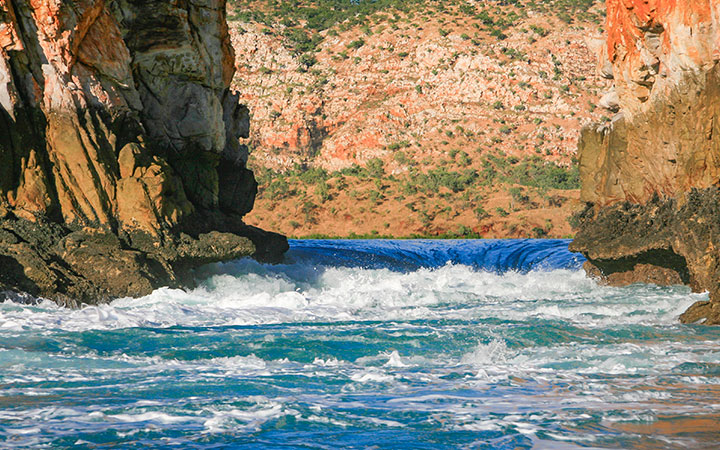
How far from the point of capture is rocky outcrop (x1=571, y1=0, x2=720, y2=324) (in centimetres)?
1542

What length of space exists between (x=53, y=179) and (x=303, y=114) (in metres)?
63.9

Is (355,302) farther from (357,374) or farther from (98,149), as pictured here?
(357,374)

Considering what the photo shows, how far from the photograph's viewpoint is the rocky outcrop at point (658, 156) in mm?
15422

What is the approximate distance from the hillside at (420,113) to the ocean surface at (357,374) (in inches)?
1729

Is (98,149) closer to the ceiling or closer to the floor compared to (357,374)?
closer to the ceiling

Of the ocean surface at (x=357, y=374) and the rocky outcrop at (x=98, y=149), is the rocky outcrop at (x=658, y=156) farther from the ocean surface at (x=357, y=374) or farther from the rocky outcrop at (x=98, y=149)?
the rocky outcrop at (x=98, y=149)

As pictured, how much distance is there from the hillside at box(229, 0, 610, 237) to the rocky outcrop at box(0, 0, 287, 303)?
3850 cm

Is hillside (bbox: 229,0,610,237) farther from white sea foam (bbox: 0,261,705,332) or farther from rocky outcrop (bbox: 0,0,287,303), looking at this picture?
rocky outcrop (bbox: 0,0,287,303)

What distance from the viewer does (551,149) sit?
227 feet

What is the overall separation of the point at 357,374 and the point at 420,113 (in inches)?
2686

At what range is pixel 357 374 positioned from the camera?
8461 mm

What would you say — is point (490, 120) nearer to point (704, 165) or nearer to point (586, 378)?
point (704, 165)

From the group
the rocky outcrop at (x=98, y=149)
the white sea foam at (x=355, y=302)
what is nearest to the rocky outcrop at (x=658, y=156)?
the white sea foam at (x=355, y=302)

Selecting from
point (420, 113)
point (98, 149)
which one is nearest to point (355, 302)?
point (98, 149)
